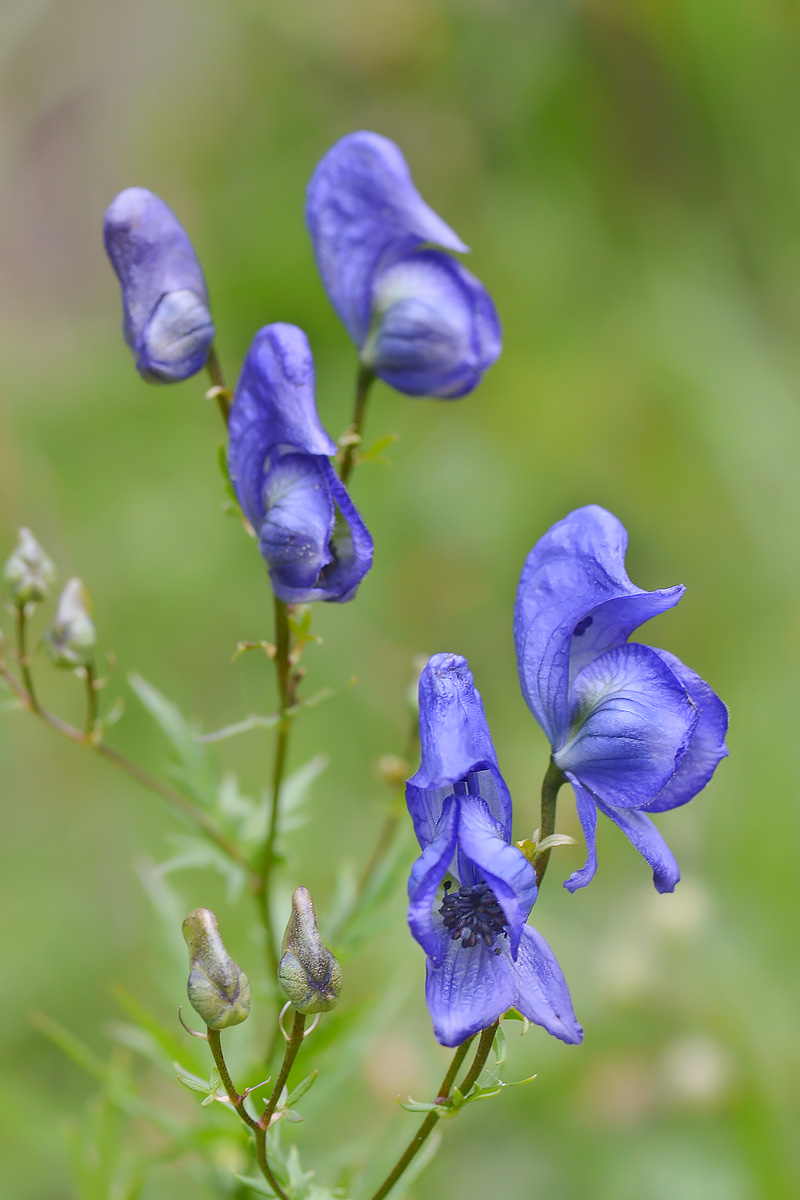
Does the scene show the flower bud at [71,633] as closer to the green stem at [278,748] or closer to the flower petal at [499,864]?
the green stem at [278,748]

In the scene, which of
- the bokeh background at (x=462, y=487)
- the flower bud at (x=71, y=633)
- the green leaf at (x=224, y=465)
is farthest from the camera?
the bokeh background at (x=462, y=487)

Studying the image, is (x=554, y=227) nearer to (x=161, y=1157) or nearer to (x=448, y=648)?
(x=448, y=648)

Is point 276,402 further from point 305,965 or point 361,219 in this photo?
point 305,965

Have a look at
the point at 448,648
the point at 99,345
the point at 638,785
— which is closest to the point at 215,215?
the point at 99,345

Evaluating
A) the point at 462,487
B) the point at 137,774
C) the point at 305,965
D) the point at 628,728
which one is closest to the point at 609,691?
the point at 628,728

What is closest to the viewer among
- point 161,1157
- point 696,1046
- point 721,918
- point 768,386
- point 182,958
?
point 161,1157

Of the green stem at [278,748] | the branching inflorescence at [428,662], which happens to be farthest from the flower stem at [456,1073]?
the green stem at [278,748]
